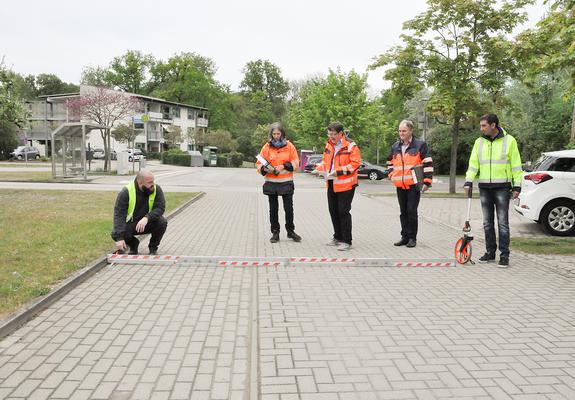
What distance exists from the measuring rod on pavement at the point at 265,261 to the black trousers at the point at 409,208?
55.3 inches

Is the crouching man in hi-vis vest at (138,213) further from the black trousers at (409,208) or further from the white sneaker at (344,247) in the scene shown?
the black trousers at (409,208)

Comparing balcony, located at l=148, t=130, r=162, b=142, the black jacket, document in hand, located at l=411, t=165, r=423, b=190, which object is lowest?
the black jacket

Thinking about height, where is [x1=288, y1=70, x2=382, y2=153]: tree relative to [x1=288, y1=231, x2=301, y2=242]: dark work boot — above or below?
above

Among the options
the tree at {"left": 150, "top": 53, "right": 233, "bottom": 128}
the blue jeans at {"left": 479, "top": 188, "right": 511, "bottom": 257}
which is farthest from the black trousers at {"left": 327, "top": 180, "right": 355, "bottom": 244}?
the tree at {"left": 150, "top": 53, "right": 233, "bottom": 128}

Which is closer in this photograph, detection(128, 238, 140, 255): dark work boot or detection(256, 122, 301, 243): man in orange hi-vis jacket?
detection(128, 238, 140, 255): dark work boot

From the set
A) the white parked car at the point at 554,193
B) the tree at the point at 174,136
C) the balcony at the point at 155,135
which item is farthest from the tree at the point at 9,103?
the balcony at the point at 155,135

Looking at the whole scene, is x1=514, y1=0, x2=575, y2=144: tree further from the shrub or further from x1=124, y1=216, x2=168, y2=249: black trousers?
the shrub

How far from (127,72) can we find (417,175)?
78896 millimetres

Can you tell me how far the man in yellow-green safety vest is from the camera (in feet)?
23.3

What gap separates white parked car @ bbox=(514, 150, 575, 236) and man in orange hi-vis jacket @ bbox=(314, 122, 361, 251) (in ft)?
13.6

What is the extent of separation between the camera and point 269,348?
13.3 feet

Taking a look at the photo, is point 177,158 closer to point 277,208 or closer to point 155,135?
point 155,135

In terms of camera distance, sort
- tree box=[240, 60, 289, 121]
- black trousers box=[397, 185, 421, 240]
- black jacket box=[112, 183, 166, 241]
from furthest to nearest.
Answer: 1. tree box=[240, 60, 289, 121]
2. black trousers box=[397, 185, 421, 240]
3. black jacket box=[112, 183, 166, 241]

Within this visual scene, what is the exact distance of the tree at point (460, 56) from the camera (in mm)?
18922
